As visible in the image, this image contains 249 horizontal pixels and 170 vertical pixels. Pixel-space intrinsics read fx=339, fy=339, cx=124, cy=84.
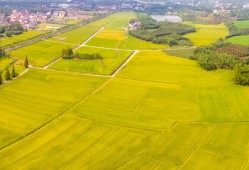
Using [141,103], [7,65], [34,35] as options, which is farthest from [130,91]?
[34,35]

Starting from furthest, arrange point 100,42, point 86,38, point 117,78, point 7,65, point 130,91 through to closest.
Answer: point 86,38 → point 100,42 → point 7,65 → point 117,78 → point 130,91

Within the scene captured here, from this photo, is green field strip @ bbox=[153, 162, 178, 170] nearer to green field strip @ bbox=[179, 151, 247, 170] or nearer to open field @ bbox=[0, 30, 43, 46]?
green field strip @ bbox=[179, 151, 247, 170]

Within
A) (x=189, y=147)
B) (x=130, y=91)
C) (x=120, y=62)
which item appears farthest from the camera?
(x=120, y=62)

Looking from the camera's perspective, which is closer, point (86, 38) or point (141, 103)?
point (141, 103)

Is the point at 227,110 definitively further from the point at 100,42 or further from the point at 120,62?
the point at 100,42

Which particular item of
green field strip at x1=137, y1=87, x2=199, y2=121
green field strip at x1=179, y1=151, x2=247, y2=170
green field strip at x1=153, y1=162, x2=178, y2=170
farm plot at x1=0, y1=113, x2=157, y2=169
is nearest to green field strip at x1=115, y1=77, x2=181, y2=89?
green field strip at x1=137, y1=87, x2=199, y2=121
